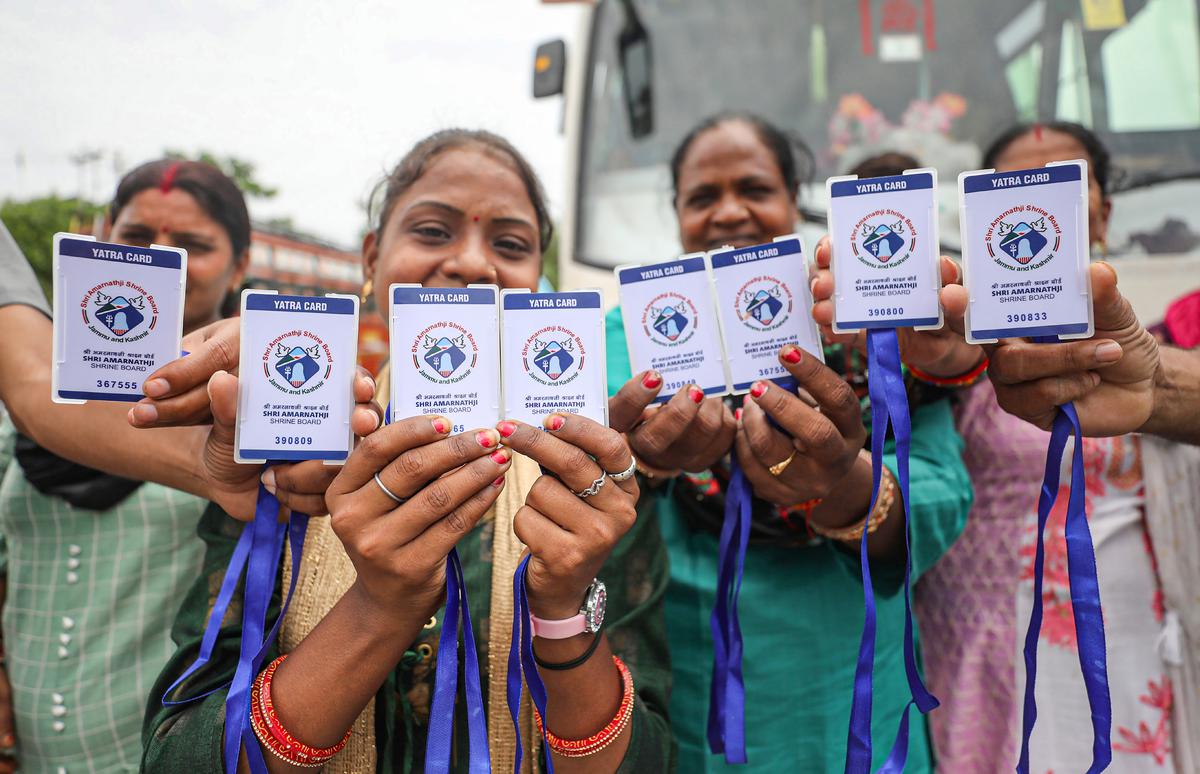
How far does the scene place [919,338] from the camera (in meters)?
1.40

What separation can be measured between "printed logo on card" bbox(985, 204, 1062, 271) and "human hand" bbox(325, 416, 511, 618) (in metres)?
0.84

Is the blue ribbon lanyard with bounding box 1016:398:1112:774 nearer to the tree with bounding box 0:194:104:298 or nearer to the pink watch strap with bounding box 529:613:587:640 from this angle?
the pink watch strap with bounding box 529:613:587:640

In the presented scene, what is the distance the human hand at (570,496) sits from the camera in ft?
3.98

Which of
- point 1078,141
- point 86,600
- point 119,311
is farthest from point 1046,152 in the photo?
point 86,600

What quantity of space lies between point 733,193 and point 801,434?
44.5 inches

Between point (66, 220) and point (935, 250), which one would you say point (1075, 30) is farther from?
point (66, 220)

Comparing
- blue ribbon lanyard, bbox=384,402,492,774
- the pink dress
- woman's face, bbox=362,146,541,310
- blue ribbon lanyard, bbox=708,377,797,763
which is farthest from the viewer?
the pink dress

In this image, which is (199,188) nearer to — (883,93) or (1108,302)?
(1108,302)

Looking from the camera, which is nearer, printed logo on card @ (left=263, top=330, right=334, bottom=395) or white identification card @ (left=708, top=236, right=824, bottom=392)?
printed logo on card @ (left=263, top=330, right=334, bottom=395)

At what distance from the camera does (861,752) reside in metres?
1.30

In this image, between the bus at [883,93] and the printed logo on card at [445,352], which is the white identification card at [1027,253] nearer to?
the printed logo on card at [445,352]

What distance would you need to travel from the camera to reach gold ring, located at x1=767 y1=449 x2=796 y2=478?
4.72 feet

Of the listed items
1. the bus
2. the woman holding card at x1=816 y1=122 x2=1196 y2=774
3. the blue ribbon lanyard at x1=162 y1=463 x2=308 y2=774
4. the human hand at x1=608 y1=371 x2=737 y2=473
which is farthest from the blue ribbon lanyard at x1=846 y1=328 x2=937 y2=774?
the bus

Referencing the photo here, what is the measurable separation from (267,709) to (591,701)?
0.52 meters
